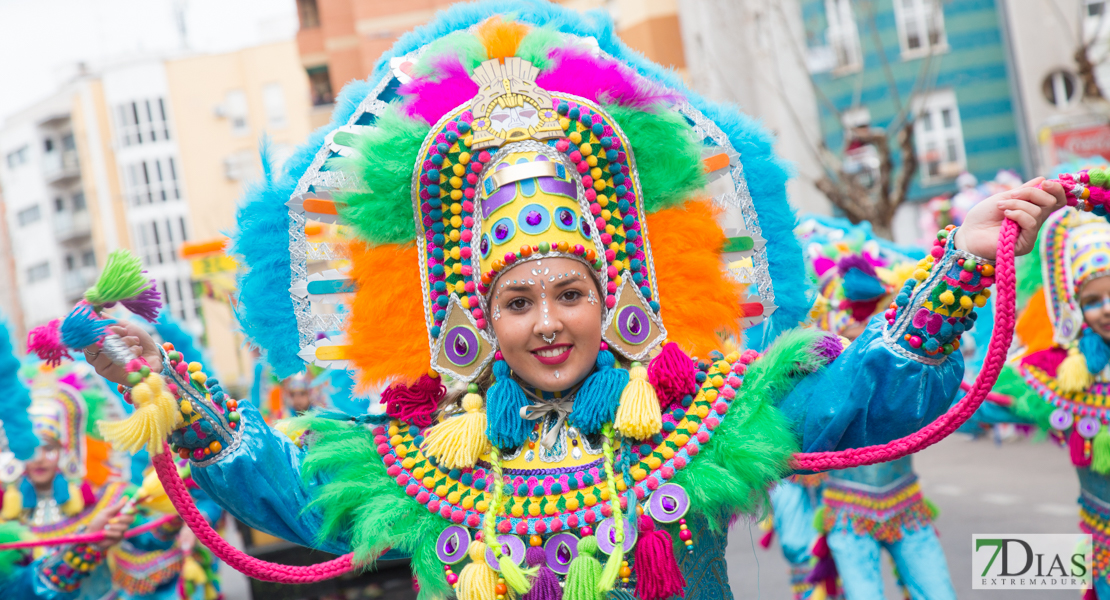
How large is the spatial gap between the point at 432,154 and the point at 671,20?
20.4m

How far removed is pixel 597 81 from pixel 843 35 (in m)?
18.1

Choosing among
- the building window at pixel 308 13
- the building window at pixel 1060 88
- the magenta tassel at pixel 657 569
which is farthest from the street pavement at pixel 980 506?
the building window at pixel 308 13

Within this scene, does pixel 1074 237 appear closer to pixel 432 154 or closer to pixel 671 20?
pixel 432 154

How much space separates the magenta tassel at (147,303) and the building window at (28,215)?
50705 millimetres

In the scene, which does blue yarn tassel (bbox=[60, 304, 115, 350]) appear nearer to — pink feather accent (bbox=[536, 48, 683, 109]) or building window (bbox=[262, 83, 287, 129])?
pink feather accent (bbox=[536, 48, 683, 109])

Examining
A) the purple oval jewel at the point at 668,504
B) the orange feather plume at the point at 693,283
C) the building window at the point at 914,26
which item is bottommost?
the purple oval jewel at the point at 668,504

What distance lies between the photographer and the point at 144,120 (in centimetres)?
3925

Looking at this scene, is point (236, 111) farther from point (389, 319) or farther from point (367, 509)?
point (367, 509)

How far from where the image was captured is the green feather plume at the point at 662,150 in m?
2.61

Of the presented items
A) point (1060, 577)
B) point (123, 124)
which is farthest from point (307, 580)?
point (123, 124)

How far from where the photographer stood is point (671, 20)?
21.8 meters

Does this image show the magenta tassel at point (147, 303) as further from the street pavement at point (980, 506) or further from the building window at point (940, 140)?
the building window at point (940, 140)

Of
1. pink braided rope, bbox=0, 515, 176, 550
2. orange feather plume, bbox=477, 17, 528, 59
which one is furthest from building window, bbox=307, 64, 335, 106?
orange feather plume, bbox=477, 17, 528, 59

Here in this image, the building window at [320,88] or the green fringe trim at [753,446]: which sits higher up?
the building window at [320,88]
